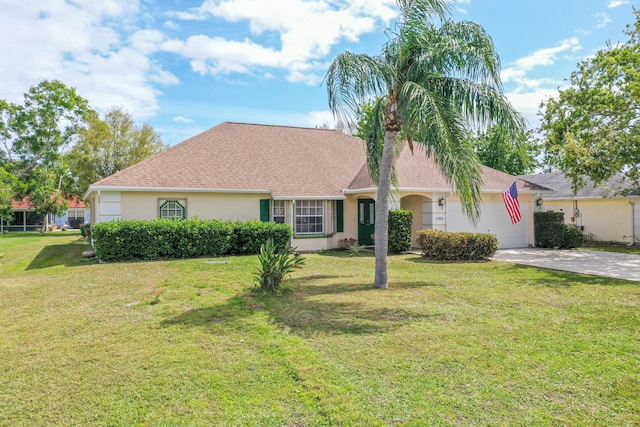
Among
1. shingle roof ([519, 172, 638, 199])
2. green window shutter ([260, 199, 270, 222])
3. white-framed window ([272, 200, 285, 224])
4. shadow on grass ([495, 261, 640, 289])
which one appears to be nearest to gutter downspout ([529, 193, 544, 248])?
shingle roof ([519, 172, 638, 199])

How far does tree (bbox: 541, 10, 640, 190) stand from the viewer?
14.8 metres

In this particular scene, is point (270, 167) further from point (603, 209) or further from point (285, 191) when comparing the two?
point (603, 209)

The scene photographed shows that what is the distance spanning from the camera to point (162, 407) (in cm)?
365

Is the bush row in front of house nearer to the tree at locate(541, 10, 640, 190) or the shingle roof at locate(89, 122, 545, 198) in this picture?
the shingle roof at locate(89, 122, 545, 198)

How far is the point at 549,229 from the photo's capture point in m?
17.8

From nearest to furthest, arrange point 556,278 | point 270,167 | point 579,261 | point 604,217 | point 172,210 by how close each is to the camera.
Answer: point 556,278
point 579,261
point 172,210
point 270,167
point 604,217

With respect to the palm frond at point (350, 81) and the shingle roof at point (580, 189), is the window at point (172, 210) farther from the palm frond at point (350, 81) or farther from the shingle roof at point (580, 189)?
the shingle roof at point (580, 189)

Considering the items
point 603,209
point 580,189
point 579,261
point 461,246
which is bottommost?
point 579,261

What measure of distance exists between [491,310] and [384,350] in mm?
3060

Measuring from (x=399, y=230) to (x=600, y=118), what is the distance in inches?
416

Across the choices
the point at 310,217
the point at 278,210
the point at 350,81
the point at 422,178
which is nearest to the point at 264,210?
the point at 278,210

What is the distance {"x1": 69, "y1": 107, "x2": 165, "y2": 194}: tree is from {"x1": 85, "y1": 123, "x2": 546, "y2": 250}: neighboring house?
70.8 ft

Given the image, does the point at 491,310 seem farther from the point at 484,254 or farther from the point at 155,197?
the point at 155,197

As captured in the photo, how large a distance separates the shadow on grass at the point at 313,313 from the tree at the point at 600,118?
475 inches
